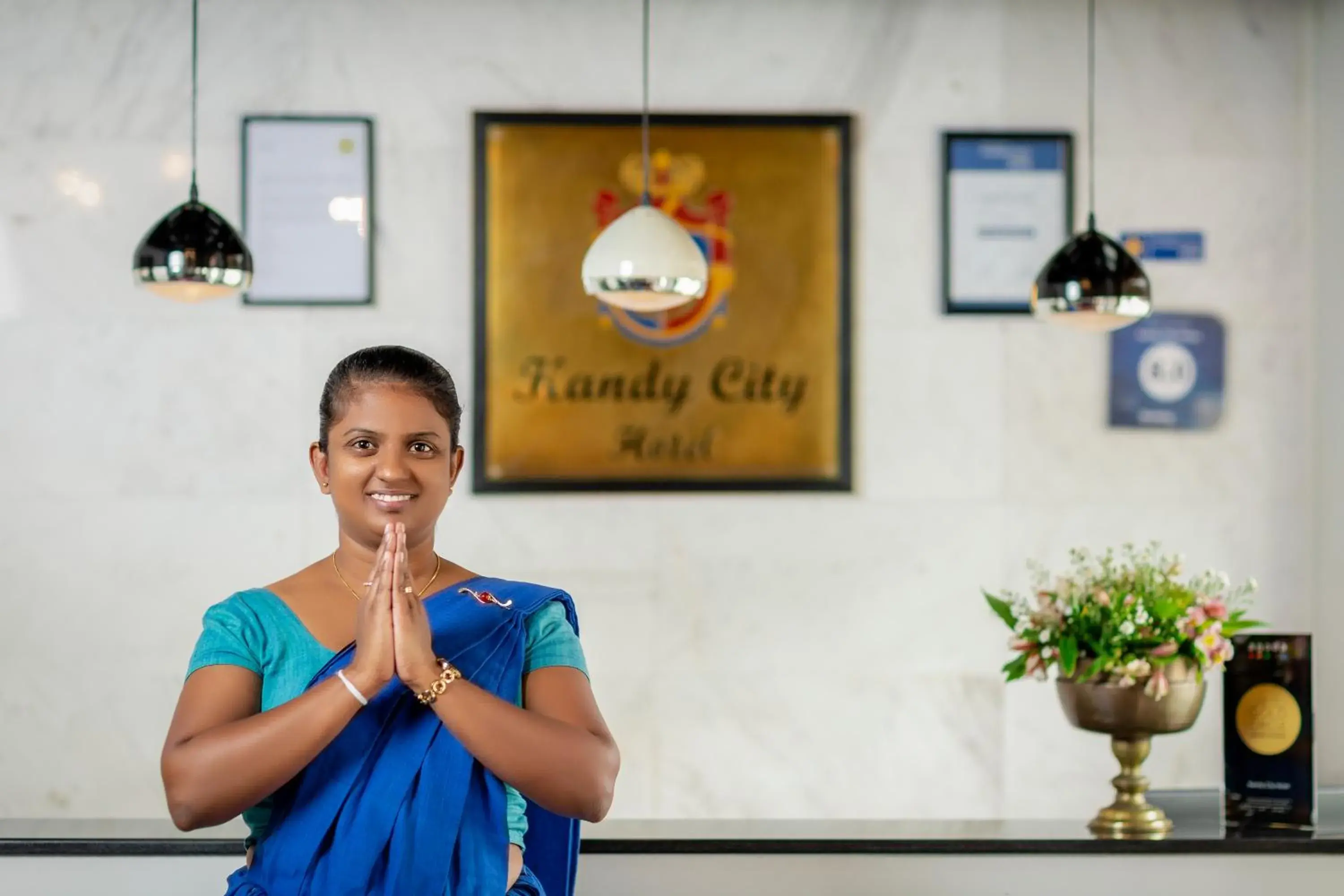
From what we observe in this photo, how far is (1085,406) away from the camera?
12.9 ft

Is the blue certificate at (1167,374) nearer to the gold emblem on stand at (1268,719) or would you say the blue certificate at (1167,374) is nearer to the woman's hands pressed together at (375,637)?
the gold emblem on stand at (1268,719)

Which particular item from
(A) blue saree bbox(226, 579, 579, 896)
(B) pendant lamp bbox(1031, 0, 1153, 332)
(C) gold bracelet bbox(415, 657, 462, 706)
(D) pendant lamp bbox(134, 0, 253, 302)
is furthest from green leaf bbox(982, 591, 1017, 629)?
(D) pendant lamp bbox(134, 0, 253, 302)

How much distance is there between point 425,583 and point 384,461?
181 mm

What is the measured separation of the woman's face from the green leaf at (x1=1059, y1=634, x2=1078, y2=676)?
143 centimetres

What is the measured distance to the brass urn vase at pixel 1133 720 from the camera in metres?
2.52

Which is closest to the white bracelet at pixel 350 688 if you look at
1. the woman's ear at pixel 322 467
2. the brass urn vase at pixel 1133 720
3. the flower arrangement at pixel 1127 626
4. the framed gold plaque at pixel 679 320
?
the woman's ear at pixel 322 467

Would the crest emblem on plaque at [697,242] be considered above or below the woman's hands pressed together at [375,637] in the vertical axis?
above

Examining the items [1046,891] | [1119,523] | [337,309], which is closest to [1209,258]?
[1119,523]

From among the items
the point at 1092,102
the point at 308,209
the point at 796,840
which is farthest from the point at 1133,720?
the point at 308,209

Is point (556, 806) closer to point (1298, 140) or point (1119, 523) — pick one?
point (1119, 523)

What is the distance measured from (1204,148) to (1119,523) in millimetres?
1122

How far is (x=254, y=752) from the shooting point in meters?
1.46

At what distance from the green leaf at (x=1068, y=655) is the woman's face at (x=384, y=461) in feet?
4.71

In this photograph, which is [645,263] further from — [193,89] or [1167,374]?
[1167,374]
